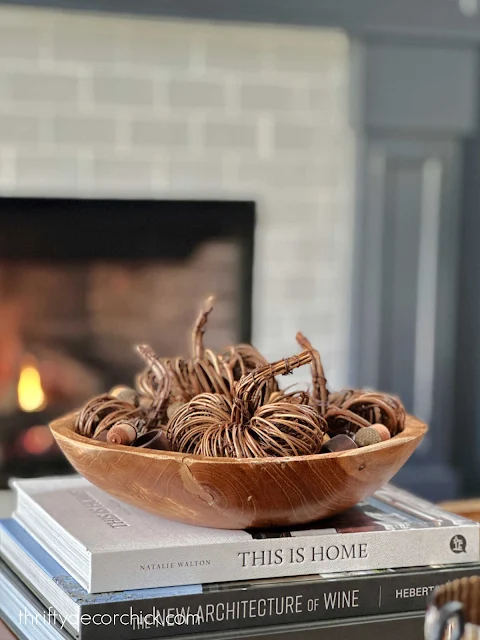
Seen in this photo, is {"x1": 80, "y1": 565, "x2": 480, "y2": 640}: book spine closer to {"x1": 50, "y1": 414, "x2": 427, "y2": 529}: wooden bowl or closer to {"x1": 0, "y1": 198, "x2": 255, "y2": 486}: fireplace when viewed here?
{"x1": 50, "y1": 414, "x2": 427, "y2": 529}: wooden bowl

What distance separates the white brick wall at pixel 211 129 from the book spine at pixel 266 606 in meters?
1.60

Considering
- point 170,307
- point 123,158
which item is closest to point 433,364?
point 170,307

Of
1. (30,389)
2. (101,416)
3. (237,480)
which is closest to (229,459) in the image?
(237,480)

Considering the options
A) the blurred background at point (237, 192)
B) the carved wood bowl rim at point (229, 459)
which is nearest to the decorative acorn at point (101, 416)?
the carved wood bowl rim at point (229, 459)

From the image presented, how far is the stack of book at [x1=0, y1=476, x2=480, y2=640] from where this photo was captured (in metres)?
0.62

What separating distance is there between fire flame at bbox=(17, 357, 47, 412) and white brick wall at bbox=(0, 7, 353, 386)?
1.24 ft

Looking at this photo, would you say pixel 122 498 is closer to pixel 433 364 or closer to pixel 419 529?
pixel 419 529

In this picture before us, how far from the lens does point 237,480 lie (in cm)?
63

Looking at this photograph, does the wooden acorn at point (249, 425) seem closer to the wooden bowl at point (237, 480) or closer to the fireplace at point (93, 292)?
the wooden bowl at point (237, 480)

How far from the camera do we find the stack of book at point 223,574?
2.05 ft

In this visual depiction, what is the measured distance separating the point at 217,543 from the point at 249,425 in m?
0.08

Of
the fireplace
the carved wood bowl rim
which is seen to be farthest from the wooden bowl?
the fireplace

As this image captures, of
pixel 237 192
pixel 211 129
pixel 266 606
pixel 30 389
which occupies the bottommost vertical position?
pixel 30 389

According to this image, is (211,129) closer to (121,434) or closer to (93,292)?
(93,292)
